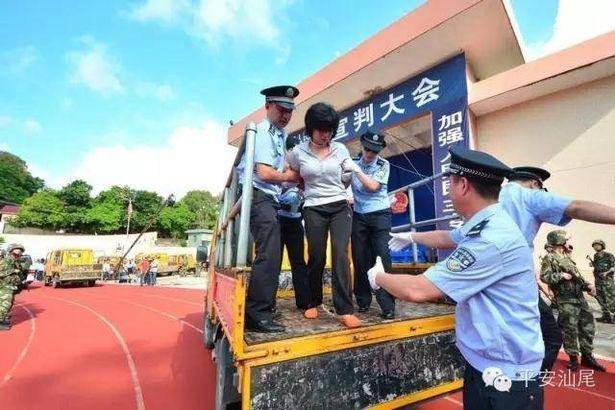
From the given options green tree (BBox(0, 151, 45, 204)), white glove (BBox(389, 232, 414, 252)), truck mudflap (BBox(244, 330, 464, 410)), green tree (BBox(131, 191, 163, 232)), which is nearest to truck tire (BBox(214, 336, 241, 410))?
truck mudflap (BBox(244, 330, 464, 410))

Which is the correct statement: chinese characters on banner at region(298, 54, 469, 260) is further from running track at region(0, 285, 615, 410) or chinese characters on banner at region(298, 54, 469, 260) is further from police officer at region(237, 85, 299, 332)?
police officer at region(237, 85, 299, 332)

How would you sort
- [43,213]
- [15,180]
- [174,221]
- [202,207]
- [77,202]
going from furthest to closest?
1. [202,207]
2. [15,180]
3. [174,221]
4. [77,202]
5. [43,213]

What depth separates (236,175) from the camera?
274cm

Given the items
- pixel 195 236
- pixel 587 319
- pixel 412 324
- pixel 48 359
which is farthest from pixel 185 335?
pixel 195 236

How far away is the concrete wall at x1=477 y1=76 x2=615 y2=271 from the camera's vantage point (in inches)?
272

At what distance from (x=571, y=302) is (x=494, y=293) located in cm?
404

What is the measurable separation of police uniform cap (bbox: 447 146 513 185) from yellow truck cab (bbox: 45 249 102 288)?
22215 millimetres

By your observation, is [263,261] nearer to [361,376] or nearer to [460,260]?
[361,376]

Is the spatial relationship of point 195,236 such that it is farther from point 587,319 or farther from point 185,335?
point 587,319

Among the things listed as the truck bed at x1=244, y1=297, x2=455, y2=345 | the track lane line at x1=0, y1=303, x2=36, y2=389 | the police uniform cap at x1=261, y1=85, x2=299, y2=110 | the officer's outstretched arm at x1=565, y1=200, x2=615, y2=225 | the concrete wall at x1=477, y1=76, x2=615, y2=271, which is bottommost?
the track lane line at x1=0, y1=303, x2=36, y2=389

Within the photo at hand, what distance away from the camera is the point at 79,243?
1550 inches

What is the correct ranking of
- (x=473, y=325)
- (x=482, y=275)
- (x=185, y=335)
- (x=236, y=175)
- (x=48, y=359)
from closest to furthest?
1. (x=482, y=275)
2. (x=473, y=325)
3. (x=236, y=175)
4. (x=48, y=359)
5. (x=185, y=335)

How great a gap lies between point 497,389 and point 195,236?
40737mm

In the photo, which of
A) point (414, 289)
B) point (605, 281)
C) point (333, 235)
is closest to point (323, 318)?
point (333, 235)
